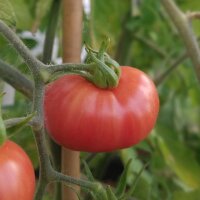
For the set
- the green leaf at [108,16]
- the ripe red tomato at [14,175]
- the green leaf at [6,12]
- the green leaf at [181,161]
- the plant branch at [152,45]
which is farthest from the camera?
the plant branch at [152,45]

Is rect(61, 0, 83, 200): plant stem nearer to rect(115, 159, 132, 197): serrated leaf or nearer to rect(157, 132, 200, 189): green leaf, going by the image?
rect(115, 159, 132, 197): serrated leaf

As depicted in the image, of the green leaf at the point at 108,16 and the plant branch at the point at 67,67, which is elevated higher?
A: the plant branch at the point at 67,67

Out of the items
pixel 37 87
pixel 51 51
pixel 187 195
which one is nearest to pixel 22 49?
pixel 37 87

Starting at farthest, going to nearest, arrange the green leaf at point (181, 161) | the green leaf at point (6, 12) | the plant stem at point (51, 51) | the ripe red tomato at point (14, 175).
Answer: the green leaf at point (181, 161)
the plant stem at point (51, 51)
the green leaf at point (6, 12)
the ripe red tomato at point (14, 175)

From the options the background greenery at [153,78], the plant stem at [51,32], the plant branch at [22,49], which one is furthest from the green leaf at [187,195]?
the plant branch at [22,49]

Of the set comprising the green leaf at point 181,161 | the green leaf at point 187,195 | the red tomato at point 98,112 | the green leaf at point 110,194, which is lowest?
the green leaf at point 181,161

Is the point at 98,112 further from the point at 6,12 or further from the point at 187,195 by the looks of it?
the point at 187,195

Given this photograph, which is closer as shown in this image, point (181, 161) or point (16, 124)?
point (16, 124)

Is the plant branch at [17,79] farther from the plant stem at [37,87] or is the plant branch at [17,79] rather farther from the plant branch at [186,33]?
the plant branch at [186,33]

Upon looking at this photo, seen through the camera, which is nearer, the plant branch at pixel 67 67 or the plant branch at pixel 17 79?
the plant branch at pixel 67 67
